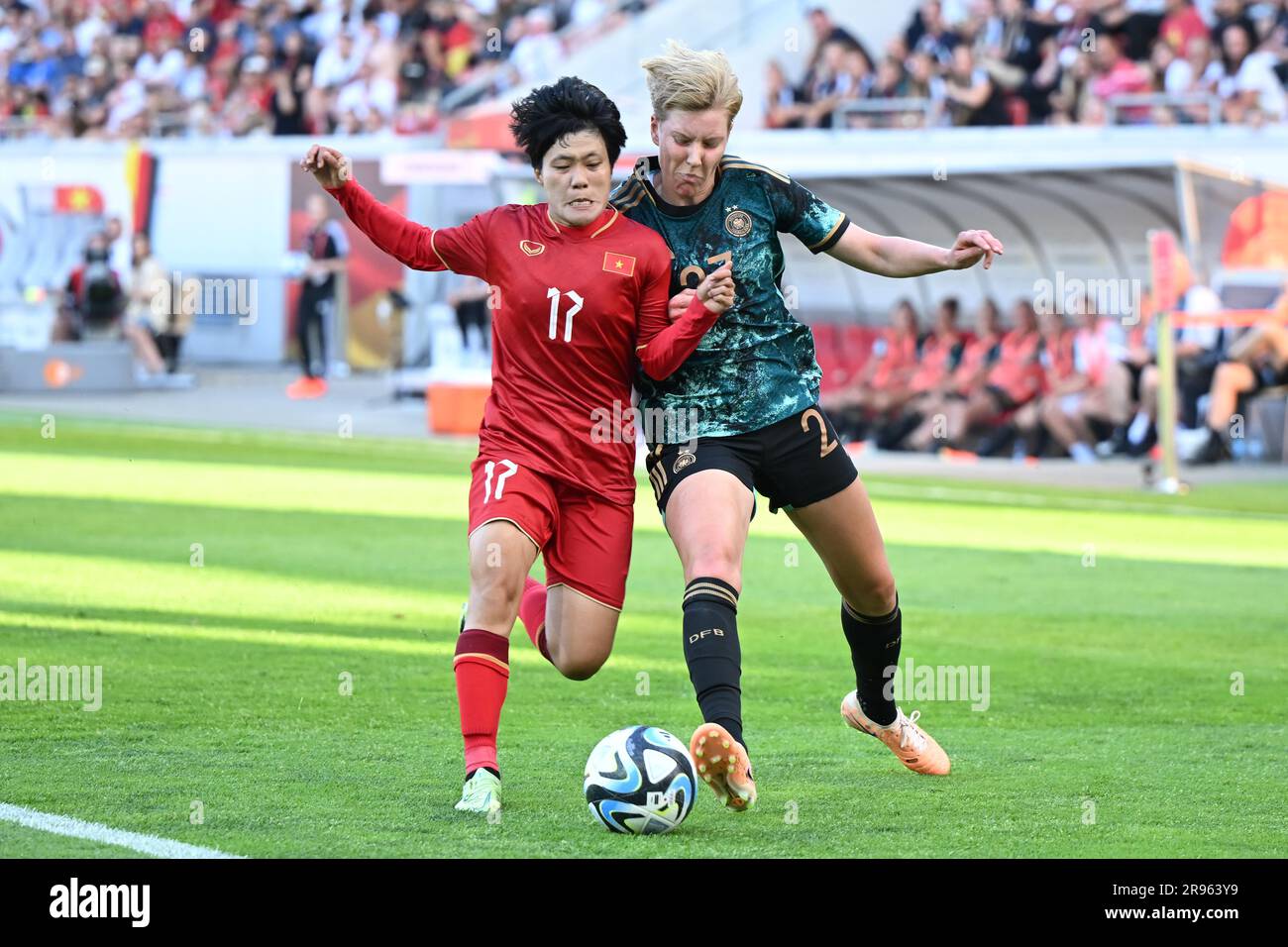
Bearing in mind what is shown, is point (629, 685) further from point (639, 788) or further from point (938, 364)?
point (938, 364)

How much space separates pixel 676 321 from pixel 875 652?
1.34 meters

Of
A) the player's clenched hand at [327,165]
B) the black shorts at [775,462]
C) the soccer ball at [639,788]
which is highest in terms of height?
the player's clenched hand at [327,165]

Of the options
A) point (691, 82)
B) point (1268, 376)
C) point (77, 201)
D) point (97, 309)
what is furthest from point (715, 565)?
point (77, 201)

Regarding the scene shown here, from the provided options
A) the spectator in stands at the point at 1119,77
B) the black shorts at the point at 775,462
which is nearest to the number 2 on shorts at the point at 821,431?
the black shorts at the point at 775,462

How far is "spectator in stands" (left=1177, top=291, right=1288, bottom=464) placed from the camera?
18109 millimetres

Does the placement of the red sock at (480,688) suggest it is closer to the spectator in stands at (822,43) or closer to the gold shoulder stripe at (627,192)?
the gold shoulder stripe at (627,192)

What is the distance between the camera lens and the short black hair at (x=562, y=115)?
18.4ft

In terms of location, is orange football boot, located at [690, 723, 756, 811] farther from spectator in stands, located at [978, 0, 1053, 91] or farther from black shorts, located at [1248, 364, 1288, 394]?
spectator in stands, located at [978, 0, 1053, 91]

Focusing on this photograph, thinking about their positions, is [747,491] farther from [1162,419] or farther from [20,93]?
[20,93]

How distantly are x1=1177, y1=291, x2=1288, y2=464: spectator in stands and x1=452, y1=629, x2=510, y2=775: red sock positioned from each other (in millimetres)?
13865

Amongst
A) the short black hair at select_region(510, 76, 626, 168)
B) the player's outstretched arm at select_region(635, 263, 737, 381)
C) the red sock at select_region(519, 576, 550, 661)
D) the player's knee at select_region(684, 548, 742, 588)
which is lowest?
the red sock at select_region(519, 576, 550, 661)

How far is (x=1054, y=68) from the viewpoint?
73.4 ft

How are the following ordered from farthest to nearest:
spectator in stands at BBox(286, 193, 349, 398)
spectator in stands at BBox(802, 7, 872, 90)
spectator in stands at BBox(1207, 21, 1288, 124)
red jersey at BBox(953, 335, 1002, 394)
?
spectator in stands at BBox(286, 193, 349, 398), spectator in stands at BBox(802, 7, 872, 90), spectator in stands at BBox(1207, 21, 1288, 124), red jersey at BBox(953, 335, 1002, 394)

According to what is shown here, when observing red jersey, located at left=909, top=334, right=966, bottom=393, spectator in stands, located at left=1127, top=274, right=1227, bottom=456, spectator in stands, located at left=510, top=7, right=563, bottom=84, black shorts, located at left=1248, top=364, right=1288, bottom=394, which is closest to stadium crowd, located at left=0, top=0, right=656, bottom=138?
spectator in stands, located at left=510, top=7, right=563, bottom=84
